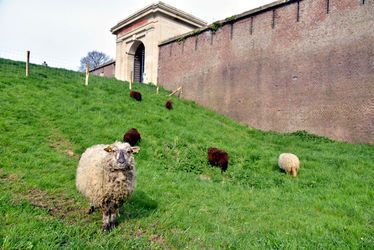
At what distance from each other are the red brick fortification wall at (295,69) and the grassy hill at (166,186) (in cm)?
295

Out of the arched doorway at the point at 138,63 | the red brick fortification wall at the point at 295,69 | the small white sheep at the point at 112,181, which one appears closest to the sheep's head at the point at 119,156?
the small white sheep at the point at 112,181

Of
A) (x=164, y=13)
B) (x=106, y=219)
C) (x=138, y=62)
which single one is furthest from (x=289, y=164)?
(x=138, y=62)

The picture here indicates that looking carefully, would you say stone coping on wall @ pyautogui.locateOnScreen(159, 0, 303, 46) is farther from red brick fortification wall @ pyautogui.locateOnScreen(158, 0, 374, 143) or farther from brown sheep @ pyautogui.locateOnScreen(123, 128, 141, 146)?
brown sheep @ pyautogui.locateOnScreen(123, 128, 141, 146)

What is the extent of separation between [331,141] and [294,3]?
8.96 m

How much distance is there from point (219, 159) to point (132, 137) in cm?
317

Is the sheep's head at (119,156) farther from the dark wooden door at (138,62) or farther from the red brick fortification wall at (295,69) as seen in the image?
the dark wooden door at (138,62)

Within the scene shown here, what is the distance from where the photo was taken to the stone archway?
3400 centimetres

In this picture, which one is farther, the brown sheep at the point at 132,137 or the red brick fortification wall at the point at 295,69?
the red brick fortification wall at the point at 295,69

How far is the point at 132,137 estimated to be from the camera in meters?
→ 11.1

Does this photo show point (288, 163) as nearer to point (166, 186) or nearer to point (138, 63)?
point (166, 186)

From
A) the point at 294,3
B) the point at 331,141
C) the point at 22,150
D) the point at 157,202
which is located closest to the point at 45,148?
the point at 22,150

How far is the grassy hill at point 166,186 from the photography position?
4996 millimetres

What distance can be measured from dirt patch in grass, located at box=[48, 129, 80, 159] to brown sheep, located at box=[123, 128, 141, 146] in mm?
1848

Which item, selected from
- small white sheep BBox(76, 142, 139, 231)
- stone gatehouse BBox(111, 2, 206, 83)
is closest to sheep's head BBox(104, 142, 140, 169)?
small white sheep BBox(76, 142, 139, 231)
